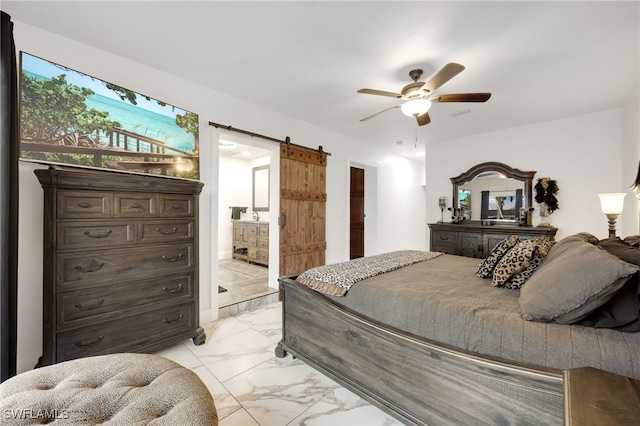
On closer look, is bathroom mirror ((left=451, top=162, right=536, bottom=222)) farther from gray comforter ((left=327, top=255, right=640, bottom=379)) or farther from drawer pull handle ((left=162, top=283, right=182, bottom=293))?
drawer pull handle ((left=162, top=283, right=182, bottom=293))

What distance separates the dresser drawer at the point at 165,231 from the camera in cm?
214

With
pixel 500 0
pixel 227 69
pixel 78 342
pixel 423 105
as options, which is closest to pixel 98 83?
pixel 227 69

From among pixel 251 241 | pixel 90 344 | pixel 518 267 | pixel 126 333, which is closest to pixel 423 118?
pixel 518 267

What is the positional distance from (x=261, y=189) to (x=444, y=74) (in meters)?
4.83

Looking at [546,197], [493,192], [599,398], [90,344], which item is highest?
[493,192]

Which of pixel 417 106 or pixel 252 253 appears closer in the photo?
pixel 417 106

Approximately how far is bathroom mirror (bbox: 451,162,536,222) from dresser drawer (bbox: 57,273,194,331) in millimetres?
4533

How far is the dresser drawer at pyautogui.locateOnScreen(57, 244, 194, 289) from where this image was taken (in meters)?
1.80

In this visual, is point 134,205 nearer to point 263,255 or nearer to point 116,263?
point 116,263

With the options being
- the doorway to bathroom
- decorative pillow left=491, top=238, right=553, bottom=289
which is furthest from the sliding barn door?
decorative pillow left=491, top=238, right=553, bottom=289

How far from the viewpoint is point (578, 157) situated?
3803 millimetres

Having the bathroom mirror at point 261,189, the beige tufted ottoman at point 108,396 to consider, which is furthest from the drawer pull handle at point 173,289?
the bathroom mirror at point 261,189

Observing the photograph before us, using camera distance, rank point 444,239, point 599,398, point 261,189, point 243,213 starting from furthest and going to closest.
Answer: point 243,213 → point 261,189 → point 444,239 → point 599,398

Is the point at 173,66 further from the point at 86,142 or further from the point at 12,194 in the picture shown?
the point at 12,194
